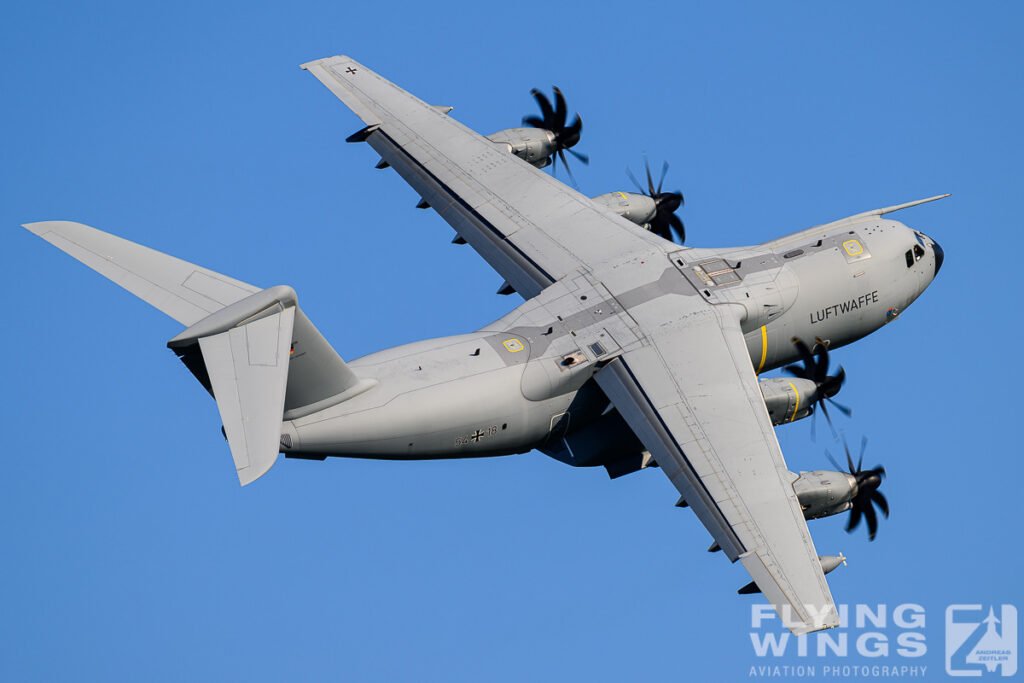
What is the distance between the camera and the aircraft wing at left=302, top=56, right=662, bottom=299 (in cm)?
4575

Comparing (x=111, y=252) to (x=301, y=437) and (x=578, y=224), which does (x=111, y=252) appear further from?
(x=578, y=224)

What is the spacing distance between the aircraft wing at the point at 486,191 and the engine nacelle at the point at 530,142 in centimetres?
54

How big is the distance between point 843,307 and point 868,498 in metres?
6.76

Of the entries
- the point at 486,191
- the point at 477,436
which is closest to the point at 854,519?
the point at 477,436

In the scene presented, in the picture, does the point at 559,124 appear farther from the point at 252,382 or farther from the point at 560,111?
the point at 252,382

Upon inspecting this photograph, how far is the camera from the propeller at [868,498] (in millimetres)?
40906

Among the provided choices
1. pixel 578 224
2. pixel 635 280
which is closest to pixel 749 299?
pixel 635 280

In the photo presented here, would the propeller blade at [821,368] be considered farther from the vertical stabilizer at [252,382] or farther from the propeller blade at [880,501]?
the vertical stabilizer at [252,382]

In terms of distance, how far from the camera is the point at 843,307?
149ft

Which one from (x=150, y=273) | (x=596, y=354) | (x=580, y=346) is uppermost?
(x=150, y=273)

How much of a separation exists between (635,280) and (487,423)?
6061 mm

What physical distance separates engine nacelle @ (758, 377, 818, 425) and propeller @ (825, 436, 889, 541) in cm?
176

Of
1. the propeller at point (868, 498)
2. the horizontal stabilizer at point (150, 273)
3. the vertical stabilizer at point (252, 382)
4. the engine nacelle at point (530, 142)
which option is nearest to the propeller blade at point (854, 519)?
the propeller at point (868, 498)

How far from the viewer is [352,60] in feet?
178
